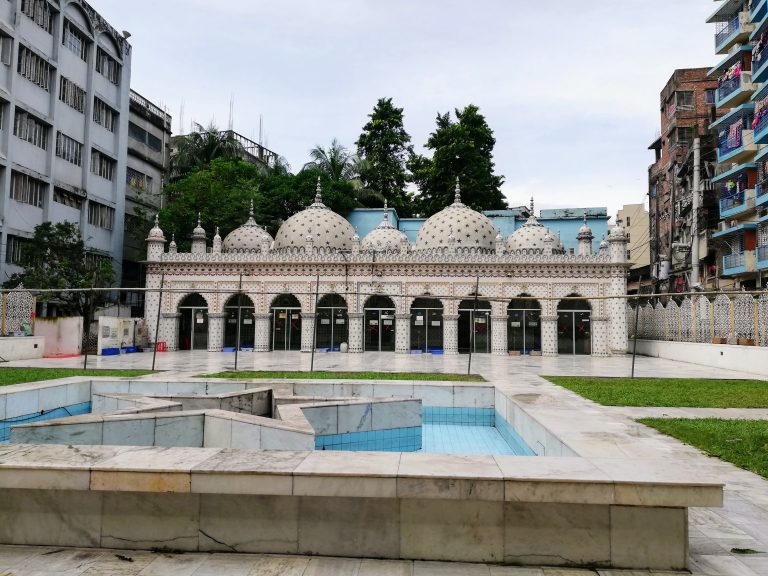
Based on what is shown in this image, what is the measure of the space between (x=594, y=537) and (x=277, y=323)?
24528mm

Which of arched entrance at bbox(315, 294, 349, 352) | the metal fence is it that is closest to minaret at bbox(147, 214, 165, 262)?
arched entrance at bbox(315, 294, 349, 352)

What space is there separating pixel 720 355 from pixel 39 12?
3164cm

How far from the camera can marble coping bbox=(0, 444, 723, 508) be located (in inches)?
149

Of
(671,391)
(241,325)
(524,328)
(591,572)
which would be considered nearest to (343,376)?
(671,391)

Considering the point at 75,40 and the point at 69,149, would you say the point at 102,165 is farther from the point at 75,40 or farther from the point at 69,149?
the point at 75,40

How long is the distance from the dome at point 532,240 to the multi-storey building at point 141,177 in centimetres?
2126

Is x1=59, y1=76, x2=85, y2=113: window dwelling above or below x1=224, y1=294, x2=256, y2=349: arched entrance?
above

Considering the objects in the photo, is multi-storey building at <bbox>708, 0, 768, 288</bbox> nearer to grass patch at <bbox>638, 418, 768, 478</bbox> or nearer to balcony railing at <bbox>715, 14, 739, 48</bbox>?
balcony railing at <bbox>715, 14, 739, 48</bbox>

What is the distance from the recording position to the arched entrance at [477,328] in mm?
26561

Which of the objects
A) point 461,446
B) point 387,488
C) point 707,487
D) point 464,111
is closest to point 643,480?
point 707,487

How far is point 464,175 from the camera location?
39938 millimetres

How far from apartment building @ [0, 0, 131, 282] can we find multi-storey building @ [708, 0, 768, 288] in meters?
33.0

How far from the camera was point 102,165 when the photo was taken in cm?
3194

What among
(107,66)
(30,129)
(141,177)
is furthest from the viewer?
(141,177)
